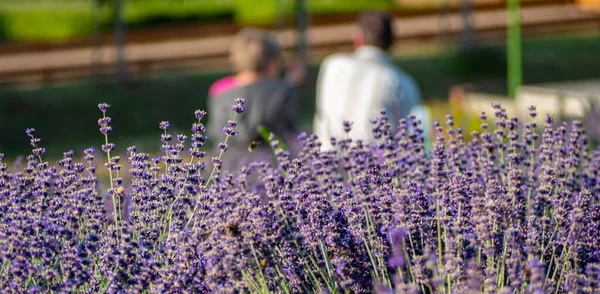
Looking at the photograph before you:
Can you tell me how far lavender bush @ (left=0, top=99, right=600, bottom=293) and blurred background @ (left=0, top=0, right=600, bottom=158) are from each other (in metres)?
7.61

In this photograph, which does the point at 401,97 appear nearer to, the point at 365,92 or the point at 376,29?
the point at 365,92

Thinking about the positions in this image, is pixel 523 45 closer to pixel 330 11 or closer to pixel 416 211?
pixel 330 11

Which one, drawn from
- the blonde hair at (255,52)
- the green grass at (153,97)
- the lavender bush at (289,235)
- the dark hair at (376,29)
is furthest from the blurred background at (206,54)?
the lavender bush at (289,235)

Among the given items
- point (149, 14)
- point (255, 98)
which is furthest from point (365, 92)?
point (149, 14)

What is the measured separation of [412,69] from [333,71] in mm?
13294

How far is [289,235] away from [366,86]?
9.58 ft

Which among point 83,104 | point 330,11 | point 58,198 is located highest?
point 330,11

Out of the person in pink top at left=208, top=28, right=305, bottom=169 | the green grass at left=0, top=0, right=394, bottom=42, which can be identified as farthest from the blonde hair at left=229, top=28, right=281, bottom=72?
the green grass at left=0, top=0, right=394, bottom=42

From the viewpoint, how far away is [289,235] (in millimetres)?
2719

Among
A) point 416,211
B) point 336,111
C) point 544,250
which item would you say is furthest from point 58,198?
point 336,111

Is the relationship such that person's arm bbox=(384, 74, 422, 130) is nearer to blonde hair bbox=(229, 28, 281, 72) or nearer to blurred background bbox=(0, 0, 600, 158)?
blonde hair bbox=(229, 28, 281, 72)

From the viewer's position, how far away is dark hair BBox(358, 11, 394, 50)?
5.70m

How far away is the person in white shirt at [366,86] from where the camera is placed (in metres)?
5.45

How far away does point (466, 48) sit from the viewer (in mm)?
20078
